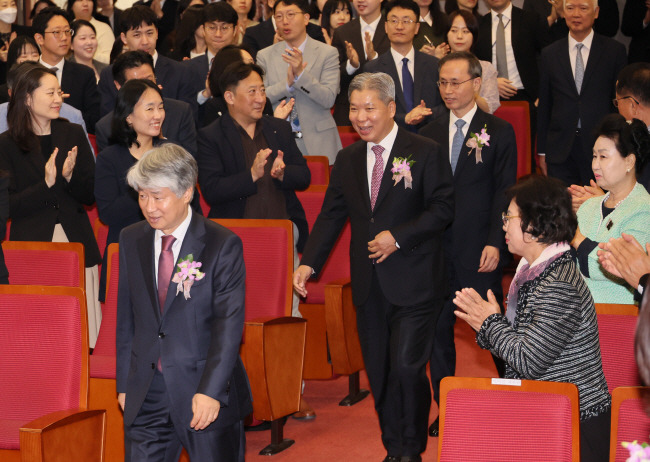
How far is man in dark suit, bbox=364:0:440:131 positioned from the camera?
239 inches

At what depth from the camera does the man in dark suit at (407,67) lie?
607 cm

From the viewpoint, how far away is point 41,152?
16.8 ft

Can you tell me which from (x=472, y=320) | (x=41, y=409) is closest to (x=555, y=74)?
(x=472, y=320)

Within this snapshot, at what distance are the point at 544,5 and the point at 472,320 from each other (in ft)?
19.8

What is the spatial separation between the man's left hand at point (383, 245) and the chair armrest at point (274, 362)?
2.23 ft

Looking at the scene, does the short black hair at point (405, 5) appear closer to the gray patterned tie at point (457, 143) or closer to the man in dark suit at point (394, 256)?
the gray patterned tie at point (457, 143)

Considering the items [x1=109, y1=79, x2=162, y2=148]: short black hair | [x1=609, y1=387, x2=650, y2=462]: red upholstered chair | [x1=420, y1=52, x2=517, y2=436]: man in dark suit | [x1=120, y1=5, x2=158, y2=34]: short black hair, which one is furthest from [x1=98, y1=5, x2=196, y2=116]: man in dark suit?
[x1=609, y1=387, x2=650, y2=462]: red upholstered chair

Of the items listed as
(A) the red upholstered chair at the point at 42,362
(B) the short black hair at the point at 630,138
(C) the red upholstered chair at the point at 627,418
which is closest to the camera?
(C) the red upholstered chair at the point at 627,418

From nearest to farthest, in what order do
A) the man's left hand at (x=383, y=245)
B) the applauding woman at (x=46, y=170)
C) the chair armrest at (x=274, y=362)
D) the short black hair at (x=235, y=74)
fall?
the man's left hand at (x=383, y=245) → the chair armrest at (x=274, y=362) → the short black hair at (x=235, y=74) → the applauding woman at (x=46, y=170)

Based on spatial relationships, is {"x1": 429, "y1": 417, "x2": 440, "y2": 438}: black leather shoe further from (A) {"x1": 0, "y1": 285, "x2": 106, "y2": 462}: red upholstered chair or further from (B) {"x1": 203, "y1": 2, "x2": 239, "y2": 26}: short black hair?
(B) {"x1": 203, "y1": 2, "x2": 239, "y2": 26}: short black hair

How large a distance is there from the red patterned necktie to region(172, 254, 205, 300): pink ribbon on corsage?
0.23ft

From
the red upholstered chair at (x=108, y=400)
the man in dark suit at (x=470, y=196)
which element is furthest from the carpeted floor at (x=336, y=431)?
the red upholstered chair at (x=108, y=400)

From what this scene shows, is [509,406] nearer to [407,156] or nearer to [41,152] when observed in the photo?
[407,156]

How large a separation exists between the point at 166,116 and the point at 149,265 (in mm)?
2146
